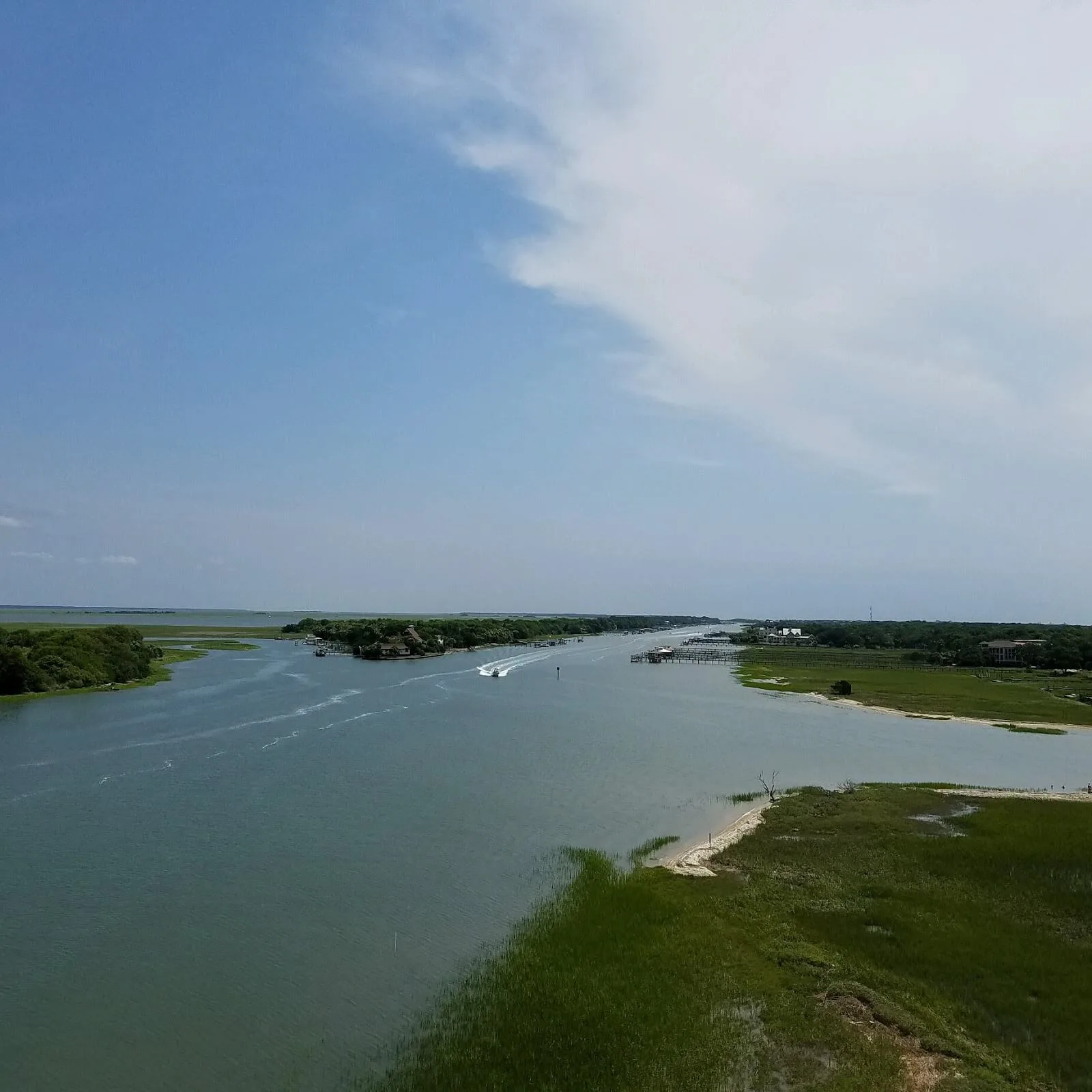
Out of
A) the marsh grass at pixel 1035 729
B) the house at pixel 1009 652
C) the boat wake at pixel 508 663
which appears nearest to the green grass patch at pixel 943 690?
the marsh grass at pixel 1035 729

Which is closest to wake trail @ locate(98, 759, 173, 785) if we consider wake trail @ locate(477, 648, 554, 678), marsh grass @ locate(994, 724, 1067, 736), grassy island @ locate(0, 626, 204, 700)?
grassy island @ locate(0, 626, 204, 700)

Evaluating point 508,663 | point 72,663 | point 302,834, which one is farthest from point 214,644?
point 302,834

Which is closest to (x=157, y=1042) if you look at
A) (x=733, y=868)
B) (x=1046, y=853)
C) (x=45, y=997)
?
(x=45, y=997)

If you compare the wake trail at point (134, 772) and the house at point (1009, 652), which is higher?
the house at point (1009, 652)

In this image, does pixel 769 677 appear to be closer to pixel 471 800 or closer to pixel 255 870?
pixel 471 800

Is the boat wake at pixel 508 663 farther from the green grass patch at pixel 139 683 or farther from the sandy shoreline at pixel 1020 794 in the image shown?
the sandy shoreline at pixel 1020 794

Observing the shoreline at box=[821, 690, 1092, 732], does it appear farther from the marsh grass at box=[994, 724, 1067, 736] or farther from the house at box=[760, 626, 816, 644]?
the house at box=[760, 626, 816, 644]
